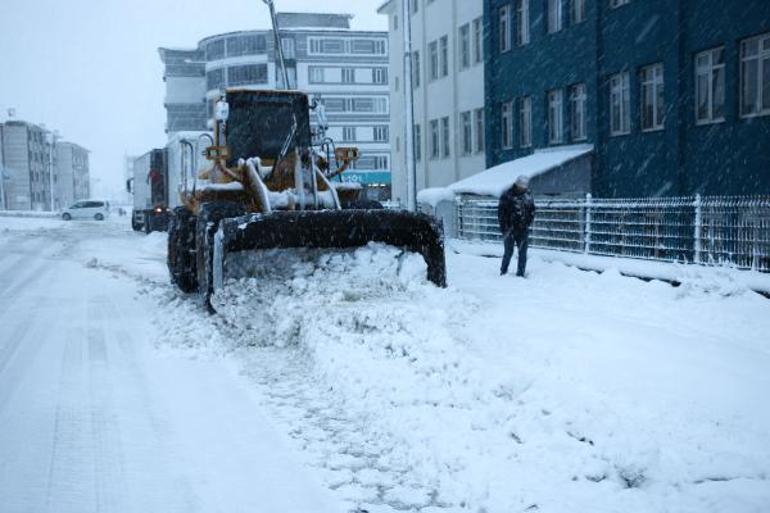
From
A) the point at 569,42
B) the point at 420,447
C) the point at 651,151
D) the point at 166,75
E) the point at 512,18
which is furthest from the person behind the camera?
the point at 166,75

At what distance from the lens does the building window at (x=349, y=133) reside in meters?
80.4

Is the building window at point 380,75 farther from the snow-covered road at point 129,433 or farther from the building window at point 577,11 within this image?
the snow-covered road at point 129,433

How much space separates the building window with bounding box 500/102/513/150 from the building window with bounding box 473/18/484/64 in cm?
342

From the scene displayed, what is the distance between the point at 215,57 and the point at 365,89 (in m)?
15.2

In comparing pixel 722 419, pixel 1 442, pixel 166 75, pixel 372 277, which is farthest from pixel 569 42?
pixel 166 75

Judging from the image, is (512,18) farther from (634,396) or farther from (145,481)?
(145,481)

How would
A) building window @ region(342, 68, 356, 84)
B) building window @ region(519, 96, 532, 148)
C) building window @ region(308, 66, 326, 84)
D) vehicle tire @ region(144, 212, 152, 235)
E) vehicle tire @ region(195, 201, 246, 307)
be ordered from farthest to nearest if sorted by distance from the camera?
1. building window @ region(342, 68, 356, 84)
2. building window @ region(308, 66, 326, 84)
3. vehicle tire @ region(144, 212, 152, 235)
4. building window @ region(519, 96, 532, 148)
5. vehicle tire @ region(195, 201, 246, 307)

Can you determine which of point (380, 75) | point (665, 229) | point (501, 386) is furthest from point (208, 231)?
point (380, 75)

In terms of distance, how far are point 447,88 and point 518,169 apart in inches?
435

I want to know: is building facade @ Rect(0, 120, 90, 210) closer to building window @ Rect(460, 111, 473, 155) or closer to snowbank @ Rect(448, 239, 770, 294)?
building window @ Rect(460, 111, 473, 155)

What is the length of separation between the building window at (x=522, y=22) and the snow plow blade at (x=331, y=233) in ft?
55.5

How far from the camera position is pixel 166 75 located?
3600 inches

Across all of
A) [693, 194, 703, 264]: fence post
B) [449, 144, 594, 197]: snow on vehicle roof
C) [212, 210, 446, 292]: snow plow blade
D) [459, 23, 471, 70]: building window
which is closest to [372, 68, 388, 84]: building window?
[459, 23, 471, 70]: building window

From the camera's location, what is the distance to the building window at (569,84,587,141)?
2322 cm
